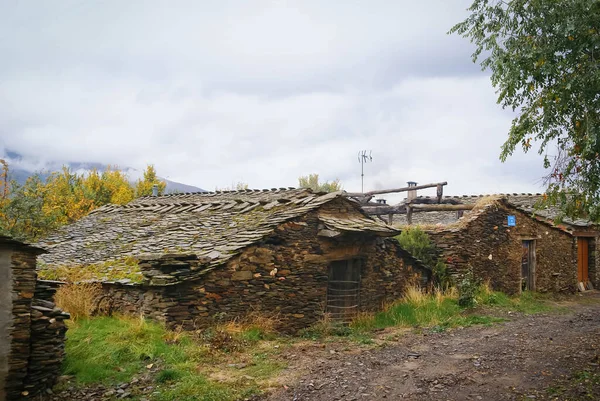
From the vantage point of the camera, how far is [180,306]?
8.95 meters

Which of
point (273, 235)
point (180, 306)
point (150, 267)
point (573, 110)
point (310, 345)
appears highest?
point (573, 110)

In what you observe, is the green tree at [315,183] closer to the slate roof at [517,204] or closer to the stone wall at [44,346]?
the slate roof at [517,204]

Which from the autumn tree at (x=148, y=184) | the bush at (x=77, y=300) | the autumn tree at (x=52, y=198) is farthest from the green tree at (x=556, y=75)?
the autumn tree at (x=148, y=184)

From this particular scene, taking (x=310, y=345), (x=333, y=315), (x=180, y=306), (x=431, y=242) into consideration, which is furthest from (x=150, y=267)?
(x=431, y=242)

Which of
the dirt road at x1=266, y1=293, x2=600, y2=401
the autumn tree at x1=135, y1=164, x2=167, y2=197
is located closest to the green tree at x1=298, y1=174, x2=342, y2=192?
the autumn tree at x1=135, y1=164, x2=167, y2=197

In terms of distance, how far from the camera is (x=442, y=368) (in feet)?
24.8

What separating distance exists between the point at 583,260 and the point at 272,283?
1480 cm

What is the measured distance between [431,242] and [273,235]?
21.6ft

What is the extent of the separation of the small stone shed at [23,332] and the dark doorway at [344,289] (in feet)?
21.0

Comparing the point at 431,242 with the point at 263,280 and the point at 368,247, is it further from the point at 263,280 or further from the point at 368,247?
the point at 263,280

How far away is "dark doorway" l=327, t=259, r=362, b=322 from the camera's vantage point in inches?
461

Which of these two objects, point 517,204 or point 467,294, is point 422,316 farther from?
point 517,204

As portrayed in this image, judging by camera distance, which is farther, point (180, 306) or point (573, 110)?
point (180, 306)

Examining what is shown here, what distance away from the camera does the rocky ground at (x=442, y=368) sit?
6.33 m
